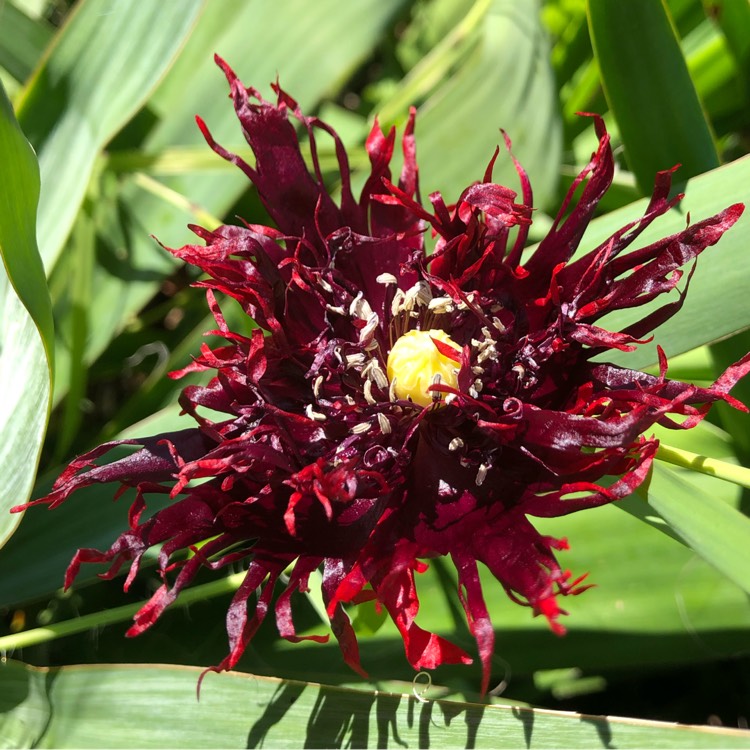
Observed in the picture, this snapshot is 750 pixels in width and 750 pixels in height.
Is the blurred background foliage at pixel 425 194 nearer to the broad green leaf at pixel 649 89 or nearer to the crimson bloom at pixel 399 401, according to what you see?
the broad green leaf at pixel 649 89

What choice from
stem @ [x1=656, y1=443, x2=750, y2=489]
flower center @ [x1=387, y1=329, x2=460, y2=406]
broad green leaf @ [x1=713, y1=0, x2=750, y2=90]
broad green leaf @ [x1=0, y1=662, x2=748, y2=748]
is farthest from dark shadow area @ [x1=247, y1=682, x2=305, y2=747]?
broad green leaf @ [x1=713, y1=0, x2=750, y2=90]

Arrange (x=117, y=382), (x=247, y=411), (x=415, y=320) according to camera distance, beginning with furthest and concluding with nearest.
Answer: (x=117, y=382), (x=415, y=320), (x=247, y=411)

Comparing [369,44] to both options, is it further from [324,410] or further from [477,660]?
[477,660]

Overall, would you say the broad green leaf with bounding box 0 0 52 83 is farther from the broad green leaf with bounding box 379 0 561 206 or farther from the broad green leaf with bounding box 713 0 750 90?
the broad green leaf with bounding box 713 0 750 90

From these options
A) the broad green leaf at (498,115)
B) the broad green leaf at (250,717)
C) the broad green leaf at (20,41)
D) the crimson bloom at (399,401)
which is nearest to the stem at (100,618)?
Result: the broad green leaf at (250,717)

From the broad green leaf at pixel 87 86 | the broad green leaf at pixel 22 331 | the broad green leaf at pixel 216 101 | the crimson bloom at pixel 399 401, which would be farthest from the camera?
the broad green leaf at pixel 216 101

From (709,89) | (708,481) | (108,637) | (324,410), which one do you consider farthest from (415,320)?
(709,89)

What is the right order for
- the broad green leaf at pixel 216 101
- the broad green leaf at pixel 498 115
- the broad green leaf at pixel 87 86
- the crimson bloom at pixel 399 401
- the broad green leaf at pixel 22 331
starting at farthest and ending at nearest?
the broad green leaf at pixel 216 101, the broad green leaf at pixel 498 115, the broad green leaf at pixel 87 86, the broad green leaf at pixel 22 331, the crimson bloom at pixel 399 401
